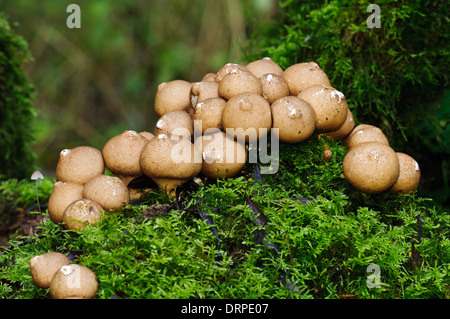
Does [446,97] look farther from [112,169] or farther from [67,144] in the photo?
[67,144]

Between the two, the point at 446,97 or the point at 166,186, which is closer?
the point at 166,186

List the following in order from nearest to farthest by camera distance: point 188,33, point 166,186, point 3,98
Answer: point 166,186 < point 3,98 < point 188,33

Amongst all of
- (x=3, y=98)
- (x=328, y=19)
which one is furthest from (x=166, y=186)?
(x=3, y=98)

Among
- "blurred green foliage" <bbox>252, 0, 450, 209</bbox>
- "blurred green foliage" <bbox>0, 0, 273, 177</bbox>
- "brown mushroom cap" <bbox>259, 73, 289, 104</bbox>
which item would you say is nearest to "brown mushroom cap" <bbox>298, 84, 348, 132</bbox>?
"brown mushroom cap" <bbox>259, 73, 289, 104</bbox>

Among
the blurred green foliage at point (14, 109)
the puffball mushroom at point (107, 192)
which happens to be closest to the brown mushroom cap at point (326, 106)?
the puffball mushroom at point (107, 192)

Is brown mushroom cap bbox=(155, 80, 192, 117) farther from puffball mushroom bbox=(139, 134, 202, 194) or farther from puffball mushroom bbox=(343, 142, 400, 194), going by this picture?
puffball mushroom bbox=(343, 142, 400, 194)

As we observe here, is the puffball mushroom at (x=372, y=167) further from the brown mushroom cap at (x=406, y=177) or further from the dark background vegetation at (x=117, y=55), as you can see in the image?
the dark background vegetation at (x=117, y=55)
